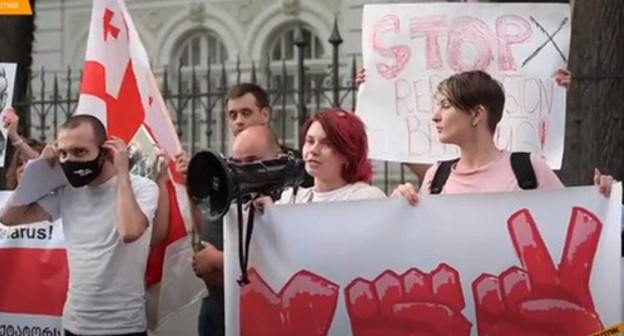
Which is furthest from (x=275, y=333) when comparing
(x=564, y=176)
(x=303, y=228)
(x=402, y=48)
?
(x=564, y=176)

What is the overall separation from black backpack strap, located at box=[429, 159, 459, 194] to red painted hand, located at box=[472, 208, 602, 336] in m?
0.29

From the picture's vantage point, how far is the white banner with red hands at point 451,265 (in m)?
3.54

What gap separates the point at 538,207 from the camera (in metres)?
3.55

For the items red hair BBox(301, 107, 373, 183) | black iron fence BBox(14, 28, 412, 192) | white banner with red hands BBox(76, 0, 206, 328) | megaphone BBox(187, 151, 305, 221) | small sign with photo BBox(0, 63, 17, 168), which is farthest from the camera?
black iron fence BBox(14, 28, 412, 192)

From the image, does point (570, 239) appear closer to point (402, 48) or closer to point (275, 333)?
point (275, 333)

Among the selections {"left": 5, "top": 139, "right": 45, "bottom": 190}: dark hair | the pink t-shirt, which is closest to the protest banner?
{"left": 5, "top": 139, "right": 45, "bottom": 190}: dark hair

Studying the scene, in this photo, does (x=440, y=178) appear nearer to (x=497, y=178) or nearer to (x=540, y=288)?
(x=497, y=178)

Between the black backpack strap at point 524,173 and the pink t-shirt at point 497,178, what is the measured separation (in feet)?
0.04

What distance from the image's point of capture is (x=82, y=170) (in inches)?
161

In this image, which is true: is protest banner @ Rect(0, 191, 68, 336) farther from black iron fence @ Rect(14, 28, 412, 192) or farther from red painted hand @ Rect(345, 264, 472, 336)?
black iron fence @ Rect(14, 28, 412, 192)

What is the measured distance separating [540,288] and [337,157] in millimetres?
790

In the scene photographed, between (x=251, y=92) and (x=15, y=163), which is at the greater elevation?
(x=251, y=92)

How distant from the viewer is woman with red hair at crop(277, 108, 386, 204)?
371cm

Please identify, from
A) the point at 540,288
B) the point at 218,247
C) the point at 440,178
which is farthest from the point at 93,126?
the point at 540,288
